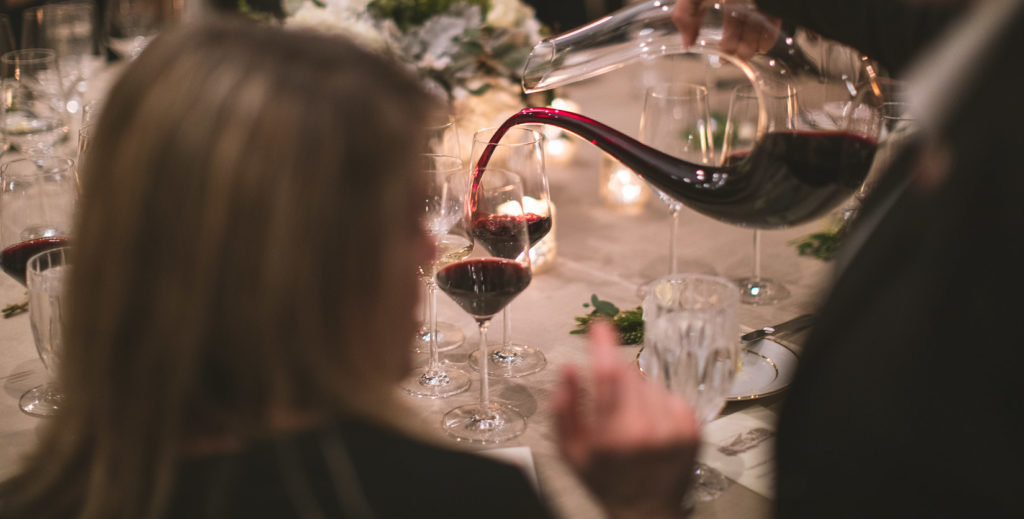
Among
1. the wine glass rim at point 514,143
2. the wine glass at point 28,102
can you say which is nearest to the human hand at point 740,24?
the wine glass rim at point 514,143

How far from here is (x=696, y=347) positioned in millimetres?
857

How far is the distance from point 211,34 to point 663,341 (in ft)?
1.60

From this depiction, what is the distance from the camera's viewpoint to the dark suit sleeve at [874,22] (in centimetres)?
88

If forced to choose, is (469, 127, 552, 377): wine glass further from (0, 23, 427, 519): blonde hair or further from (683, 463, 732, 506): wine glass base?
(0, 23, 427, 519): blonde hair

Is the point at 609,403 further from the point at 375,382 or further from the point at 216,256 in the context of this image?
the point at 216,256

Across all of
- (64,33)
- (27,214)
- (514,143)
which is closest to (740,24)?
(514,143)

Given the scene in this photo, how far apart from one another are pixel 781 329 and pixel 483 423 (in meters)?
0.43

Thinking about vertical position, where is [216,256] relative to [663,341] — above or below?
above

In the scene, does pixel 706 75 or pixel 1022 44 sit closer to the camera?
pixel 1022 44

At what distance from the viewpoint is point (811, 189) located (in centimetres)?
103

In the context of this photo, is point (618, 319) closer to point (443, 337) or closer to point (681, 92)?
point (443, 337)

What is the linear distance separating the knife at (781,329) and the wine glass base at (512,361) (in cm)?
27

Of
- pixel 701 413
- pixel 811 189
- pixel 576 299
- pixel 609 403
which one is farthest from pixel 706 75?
pixel 609 403

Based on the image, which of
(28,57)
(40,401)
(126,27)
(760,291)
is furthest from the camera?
(126,27)
